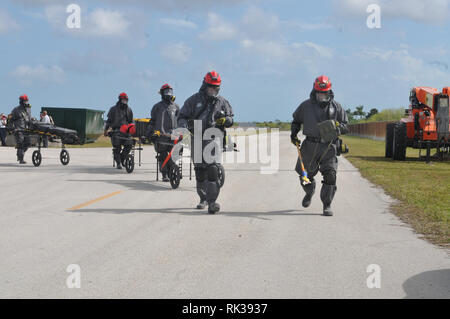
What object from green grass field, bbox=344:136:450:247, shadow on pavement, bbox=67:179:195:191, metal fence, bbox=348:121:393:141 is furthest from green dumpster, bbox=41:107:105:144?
metal fence, bbox=348:121:393:141

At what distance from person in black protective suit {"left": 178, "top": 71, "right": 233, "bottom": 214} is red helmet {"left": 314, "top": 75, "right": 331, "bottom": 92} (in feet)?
4.85

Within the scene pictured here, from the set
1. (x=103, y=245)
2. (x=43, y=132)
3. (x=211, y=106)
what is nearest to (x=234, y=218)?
(x=211, y=106)

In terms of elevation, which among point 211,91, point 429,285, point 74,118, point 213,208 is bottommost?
point 429,285

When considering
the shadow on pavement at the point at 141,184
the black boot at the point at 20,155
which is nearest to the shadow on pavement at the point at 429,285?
the shadow on pavement at the point at 141,184

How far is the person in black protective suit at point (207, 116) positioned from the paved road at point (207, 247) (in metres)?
0.49

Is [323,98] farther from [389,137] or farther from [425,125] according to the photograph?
[389,137]

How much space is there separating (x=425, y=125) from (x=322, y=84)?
44.5ft

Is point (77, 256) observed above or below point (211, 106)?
below

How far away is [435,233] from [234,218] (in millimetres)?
2835

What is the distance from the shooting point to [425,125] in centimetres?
2180

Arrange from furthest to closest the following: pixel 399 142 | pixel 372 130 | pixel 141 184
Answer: pixel 372 130 < pixel 399 142 < pixel 141 184

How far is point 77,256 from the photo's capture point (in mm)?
6344

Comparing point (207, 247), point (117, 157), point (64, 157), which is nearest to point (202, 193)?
point (207, 247)
